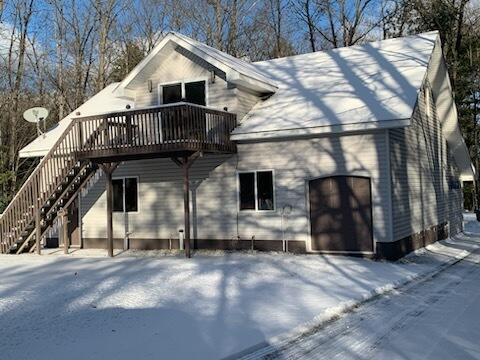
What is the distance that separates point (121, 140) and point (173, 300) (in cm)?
697

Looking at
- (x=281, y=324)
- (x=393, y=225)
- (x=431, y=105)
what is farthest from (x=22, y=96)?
(x=281, y=324)

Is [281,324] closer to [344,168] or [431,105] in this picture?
[344,168]

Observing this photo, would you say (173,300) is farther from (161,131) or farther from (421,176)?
(421,176)

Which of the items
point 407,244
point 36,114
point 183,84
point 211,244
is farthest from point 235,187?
point 36,114

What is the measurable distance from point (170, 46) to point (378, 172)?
7.80 meters

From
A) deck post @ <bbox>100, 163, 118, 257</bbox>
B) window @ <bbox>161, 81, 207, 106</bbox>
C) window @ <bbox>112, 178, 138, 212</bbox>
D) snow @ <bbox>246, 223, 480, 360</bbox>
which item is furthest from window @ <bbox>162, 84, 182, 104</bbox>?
snow @ <bbox>246, 223, 480, 360</bbox>

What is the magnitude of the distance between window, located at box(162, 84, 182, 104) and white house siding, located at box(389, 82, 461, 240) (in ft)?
22.9

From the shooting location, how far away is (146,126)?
14.6m

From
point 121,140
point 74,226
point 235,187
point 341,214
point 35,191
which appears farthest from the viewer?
point 74,226

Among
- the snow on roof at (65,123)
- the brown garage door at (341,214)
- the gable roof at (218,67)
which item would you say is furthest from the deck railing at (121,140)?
the brown garage door at (341,214)

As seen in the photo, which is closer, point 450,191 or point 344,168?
point 344,168

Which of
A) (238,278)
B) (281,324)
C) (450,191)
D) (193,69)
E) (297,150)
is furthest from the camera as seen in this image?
(450,191)

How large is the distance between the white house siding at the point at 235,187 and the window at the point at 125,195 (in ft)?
0.76

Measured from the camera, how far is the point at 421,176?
1717 cm
